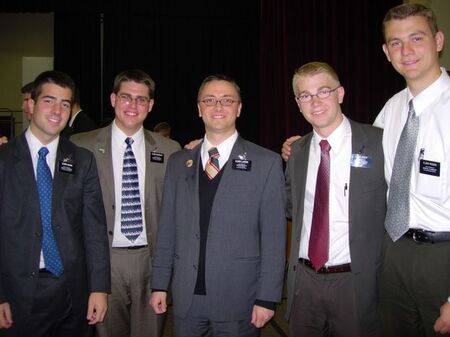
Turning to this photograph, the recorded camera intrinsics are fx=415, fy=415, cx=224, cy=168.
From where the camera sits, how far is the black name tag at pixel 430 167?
2.00 metres

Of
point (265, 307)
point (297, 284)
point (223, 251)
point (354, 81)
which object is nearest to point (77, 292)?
point (223, 251)

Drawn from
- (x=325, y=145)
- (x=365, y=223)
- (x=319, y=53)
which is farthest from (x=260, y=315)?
(x=319, y=53)

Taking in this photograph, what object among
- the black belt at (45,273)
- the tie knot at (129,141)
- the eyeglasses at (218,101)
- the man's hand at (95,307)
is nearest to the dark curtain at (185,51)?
the tie knot at (129,141)

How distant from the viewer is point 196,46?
8.19 metres

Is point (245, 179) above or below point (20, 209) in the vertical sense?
above

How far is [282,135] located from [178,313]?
248 inches

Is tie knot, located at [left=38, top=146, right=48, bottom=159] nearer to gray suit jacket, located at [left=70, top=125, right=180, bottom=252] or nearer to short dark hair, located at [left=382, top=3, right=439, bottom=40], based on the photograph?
gray suit jacket, located at [left=70, top=125, right=180, bottom=252]

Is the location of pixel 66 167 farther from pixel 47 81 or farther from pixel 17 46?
pixel 17 46

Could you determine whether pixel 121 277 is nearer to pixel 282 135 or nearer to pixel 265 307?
pixel 265 307

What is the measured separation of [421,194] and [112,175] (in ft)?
5.95

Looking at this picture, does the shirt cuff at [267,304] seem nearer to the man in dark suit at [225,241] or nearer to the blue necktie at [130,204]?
the man in dark suit at [225,241]

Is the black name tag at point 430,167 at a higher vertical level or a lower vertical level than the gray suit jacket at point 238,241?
higher

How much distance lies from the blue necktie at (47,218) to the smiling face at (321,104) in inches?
58.2

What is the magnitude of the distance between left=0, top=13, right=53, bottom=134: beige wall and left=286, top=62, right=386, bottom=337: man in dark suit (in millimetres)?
8024
